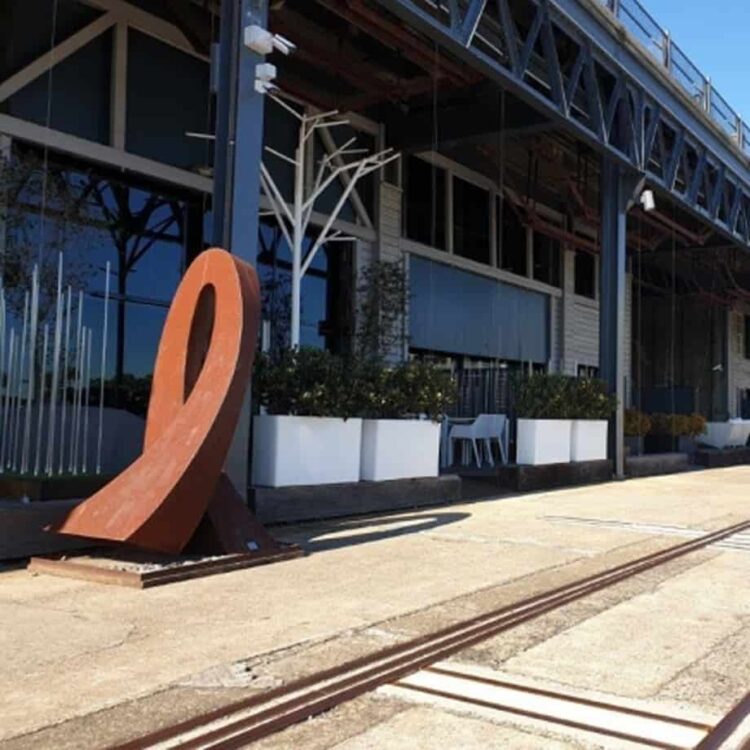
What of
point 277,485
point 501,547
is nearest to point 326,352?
point 277,485

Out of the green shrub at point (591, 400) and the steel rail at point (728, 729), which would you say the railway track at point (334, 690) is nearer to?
the steel rail at point (728, 729)

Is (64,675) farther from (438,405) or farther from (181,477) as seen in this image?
(438,405)

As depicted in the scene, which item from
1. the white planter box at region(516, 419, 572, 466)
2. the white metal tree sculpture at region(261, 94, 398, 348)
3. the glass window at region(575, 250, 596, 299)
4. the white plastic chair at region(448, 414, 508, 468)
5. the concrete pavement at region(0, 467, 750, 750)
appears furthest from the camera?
the glass window at region(575, 250, 596, 299)

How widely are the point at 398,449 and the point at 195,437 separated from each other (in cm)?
466

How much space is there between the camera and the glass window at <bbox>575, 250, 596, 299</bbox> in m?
25.5

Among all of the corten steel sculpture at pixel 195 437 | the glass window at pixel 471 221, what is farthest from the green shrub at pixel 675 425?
the corten steel sculpture at pixel 195 437

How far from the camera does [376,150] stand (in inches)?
688

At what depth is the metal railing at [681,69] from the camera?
16.6m

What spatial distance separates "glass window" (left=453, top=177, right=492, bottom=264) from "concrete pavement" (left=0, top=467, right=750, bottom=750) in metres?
12.3

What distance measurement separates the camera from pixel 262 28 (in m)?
9.05

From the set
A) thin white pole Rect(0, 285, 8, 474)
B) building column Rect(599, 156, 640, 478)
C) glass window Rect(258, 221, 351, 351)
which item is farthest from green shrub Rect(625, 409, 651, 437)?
thin white pole Rect(0, 285, 8, 474)

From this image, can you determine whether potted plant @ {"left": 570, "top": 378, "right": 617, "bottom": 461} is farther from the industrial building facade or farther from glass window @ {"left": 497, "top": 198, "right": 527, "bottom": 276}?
glass window @ {"left": 497, "top": 198, "right": 527, "bottom": 276}

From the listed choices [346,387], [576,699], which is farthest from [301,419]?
[576,699]

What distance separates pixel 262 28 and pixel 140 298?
5.19 m
